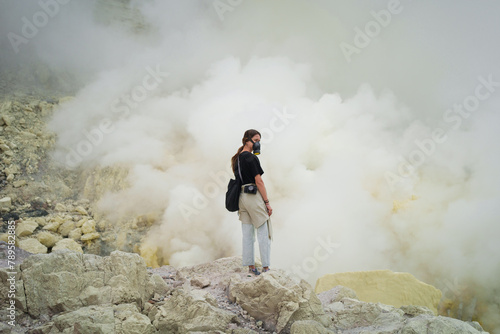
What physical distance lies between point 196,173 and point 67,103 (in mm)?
4935

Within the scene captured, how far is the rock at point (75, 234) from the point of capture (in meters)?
7.12

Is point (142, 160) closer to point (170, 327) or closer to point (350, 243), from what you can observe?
point (350, 243)

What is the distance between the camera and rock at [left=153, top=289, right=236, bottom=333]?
7.79ft

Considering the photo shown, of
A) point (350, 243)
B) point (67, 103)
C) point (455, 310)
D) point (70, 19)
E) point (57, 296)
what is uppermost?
point (70, 19)

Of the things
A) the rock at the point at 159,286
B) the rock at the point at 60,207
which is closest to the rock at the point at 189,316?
the rock at the point at 159,286

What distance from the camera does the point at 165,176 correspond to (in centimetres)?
Answer: 900

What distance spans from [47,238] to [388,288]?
7.14 m

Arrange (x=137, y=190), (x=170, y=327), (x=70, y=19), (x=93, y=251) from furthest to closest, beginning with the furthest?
1. (x=70, y=19)
2. (x=137, y=190)
3. (x=93, y=251)
4. (x=170, y=327)

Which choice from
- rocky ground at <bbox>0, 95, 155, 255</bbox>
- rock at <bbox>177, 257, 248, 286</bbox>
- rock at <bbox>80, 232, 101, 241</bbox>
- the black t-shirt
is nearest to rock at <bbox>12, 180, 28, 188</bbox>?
rocky ground at <bbox>0, 95, 155, 255</bbox>

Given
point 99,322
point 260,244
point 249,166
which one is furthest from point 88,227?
point 99,322

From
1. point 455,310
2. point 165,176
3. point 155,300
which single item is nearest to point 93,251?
point 165,176

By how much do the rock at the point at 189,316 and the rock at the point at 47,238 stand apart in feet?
17.8

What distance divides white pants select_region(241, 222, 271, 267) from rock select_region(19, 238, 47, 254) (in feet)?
16.5

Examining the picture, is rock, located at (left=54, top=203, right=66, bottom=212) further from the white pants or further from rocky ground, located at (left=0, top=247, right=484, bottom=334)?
the white pants
